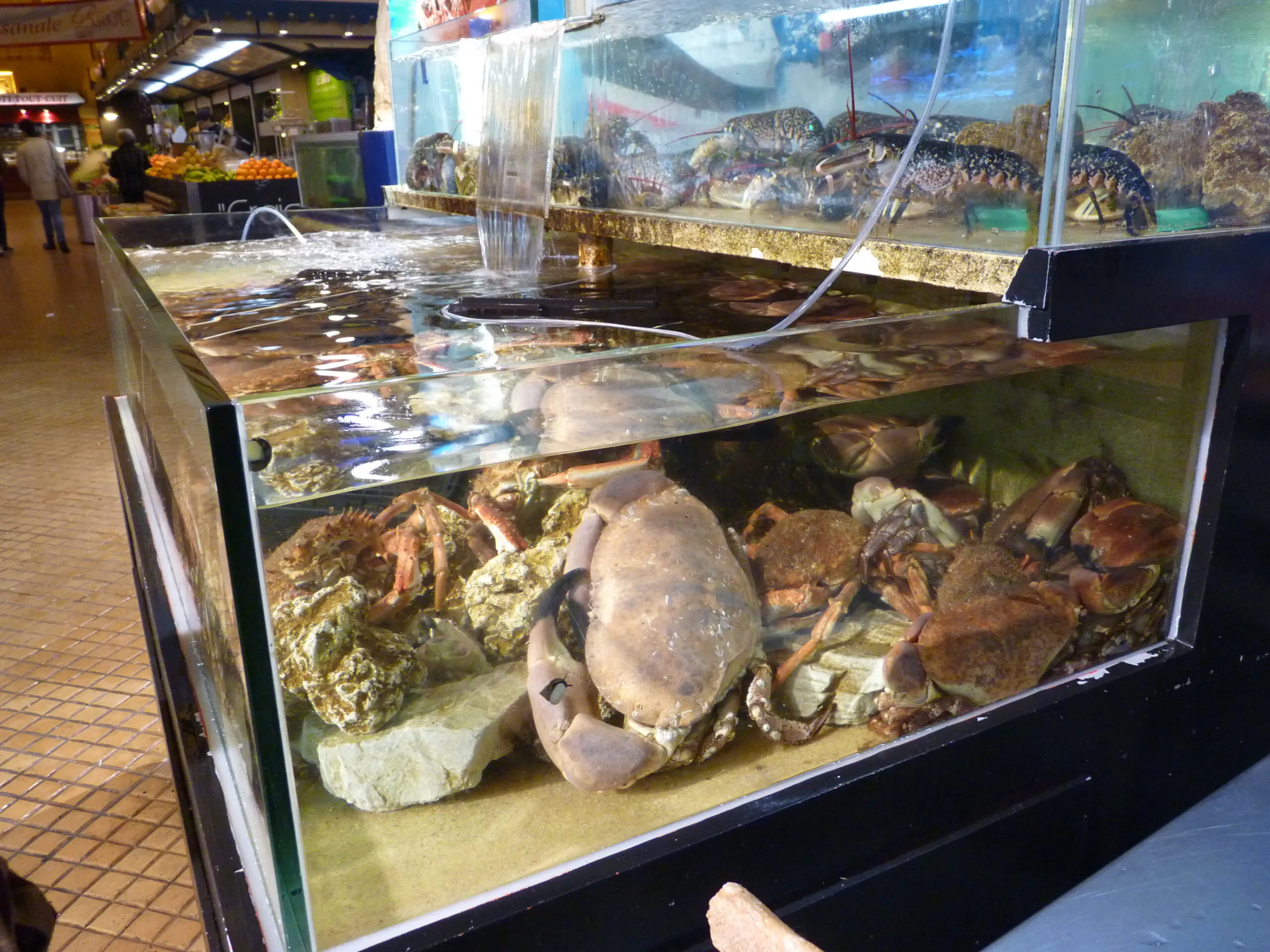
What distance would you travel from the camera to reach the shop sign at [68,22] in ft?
32.1

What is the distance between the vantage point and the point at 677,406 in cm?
103

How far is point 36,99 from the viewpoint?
18938 mm

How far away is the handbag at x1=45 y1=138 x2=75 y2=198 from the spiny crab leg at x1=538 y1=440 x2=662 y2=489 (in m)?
11.6

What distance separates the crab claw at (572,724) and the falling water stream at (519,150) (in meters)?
1.49

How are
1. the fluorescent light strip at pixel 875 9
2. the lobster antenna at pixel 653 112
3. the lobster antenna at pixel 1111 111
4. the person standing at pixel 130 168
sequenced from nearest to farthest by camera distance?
1. the lobster antenna at pixel 1111 111
2. the fluorescent light strip at pixel 875 9
3. the lobster antenna at pixel 653 112
4. the person standing at pixel 130 168

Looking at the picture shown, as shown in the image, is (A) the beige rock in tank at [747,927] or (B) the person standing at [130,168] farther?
(B) the person standing at [130,168]

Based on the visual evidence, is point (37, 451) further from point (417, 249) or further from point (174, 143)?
point (174, 143)

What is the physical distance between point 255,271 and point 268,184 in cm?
615

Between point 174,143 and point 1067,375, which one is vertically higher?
point 174,143

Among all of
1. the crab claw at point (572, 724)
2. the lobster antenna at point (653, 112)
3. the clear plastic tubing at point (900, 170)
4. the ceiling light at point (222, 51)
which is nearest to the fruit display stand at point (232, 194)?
the ceiling light at point (222, 51)

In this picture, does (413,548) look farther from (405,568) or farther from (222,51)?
(222,51)

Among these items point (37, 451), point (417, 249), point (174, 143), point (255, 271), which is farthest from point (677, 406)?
point (174, 143)

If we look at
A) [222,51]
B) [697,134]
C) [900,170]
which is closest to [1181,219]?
[900,170]

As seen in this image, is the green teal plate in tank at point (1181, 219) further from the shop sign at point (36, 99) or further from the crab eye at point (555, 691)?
the shop sign at point (36, 99)
